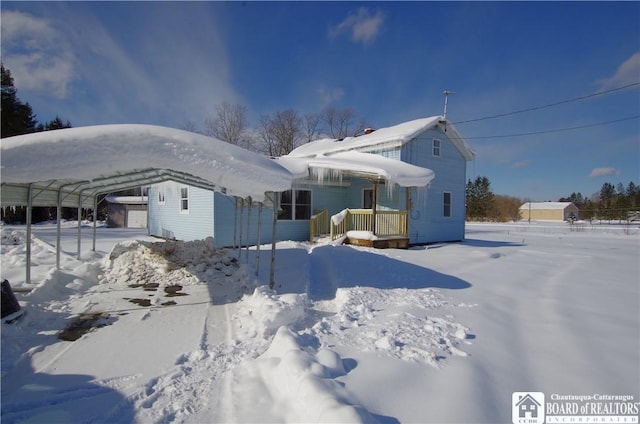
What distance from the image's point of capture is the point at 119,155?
4117mm

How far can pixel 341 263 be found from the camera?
8.23 meters

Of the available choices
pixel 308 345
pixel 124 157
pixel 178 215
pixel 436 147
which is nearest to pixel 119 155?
pixel 124 157

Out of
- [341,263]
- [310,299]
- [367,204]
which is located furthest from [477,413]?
[367,204]

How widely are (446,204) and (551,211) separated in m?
56.5

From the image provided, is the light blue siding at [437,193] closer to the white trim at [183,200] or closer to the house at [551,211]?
the white trim at [183,200]

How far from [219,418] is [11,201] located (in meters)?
6.27

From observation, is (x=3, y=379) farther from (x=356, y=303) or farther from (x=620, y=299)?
(x=620, y=299)

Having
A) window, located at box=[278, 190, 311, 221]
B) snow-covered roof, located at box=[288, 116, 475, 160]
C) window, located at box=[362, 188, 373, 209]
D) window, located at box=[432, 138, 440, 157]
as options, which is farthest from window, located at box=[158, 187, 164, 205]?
window, located at box=[432, 138, 440, 157]

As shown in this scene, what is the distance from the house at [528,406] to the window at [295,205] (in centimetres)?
1054

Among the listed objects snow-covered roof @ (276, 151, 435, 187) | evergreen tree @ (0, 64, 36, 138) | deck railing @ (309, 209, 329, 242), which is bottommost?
deck railing @ (309, 209, 329, 242)

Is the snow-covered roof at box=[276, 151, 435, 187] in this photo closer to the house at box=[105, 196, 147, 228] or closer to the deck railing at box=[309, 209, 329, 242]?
the deck railing at box=[309, 209, 329, 242]

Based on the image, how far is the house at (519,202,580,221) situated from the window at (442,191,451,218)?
4849 cm

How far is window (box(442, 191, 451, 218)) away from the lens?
1485 cm

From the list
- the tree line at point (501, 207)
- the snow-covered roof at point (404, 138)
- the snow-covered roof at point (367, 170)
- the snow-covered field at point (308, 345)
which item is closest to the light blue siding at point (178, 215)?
the snow-covered roof at point (367, 170)
